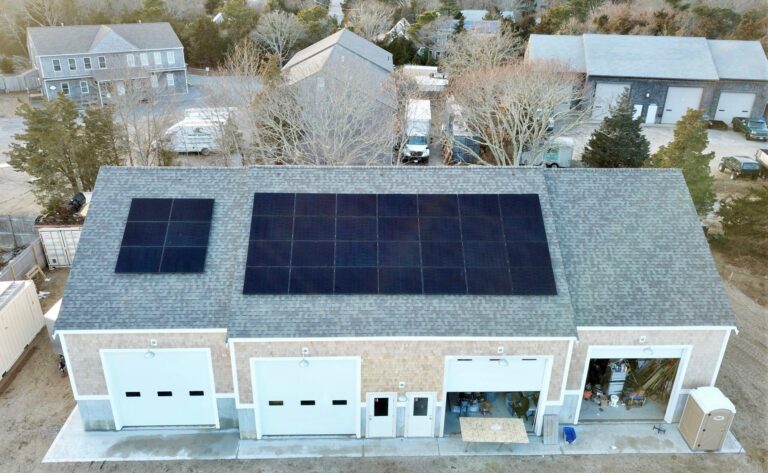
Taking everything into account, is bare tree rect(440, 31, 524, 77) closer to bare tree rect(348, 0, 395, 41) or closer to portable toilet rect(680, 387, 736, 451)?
bare tree rect(348, 0, 395, 41)

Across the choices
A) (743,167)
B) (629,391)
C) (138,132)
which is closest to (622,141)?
(743,167)

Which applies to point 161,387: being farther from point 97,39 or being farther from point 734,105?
point 734,105

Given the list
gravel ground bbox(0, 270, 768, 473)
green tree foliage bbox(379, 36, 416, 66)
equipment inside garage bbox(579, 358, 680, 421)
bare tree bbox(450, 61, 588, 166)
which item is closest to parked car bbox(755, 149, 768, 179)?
bare tree bbox(450, 61, 588, 166)

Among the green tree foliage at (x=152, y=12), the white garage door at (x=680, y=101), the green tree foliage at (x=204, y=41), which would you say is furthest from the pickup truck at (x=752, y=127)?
the green tree foliage at (x=152, y=12)

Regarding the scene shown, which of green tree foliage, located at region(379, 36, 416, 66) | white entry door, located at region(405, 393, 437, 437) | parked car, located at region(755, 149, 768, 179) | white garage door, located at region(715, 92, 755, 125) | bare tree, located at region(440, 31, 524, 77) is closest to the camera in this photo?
white entry door, located at region(405, 393, 437, 437)

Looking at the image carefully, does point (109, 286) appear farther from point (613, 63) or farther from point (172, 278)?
point (613, 63)

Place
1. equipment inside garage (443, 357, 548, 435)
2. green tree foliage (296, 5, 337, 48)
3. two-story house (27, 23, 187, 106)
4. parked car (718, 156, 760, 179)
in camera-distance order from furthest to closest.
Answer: green tree foliage (296, 5, 337, 48) → two-story house (27, 23, 187, 106) → parked car (718, 156, 760, 179) → equipment inside garage (443, 357, 548, 435)

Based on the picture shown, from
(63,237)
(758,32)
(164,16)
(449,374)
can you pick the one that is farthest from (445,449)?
(164,16)
